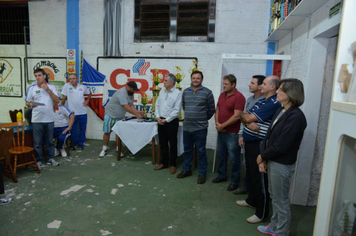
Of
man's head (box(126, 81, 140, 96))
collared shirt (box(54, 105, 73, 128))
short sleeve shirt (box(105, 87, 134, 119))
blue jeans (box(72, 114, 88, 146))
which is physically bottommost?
blue jeans (box(72, 114, 88, 146))

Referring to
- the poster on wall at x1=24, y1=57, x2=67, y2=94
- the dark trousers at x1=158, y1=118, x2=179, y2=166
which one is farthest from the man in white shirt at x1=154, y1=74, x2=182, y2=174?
the poster on wall at x1=24, y1=57, x2=67, y2=94

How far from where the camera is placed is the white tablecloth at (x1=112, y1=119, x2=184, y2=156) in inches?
160

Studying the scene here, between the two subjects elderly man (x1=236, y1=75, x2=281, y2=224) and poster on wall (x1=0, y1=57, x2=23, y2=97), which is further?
poster on wall (x1=0, y1=57, x2=23, y2=97)

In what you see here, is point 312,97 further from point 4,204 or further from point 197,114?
point 4,204

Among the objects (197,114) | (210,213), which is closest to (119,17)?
(197,114)

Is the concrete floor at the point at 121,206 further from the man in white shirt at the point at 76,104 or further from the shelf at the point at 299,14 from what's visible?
the shelf at the point at 299,14

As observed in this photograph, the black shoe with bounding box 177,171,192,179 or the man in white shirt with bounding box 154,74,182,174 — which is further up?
the man in white shirt with bounding box 154,74,182,174

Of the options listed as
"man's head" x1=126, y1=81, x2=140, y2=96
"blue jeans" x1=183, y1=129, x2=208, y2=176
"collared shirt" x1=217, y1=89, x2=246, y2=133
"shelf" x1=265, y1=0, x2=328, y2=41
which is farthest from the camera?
"man's head" x1=126, y1=81, x2=140, y2=96

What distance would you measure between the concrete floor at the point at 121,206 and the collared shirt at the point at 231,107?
887 mm

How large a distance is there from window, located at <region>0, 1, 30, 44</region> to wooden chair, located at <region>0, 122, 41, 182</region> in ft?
11.1

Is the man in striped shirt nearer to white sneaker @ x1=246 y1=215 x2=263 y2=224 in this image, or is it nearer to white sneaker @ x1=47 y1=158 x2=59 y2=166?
white sneaker @ x1=246 y1=215 x2=263 y2=224

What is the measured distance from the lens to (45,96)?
3.80m

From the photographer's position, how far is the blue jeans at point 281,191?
196 cm

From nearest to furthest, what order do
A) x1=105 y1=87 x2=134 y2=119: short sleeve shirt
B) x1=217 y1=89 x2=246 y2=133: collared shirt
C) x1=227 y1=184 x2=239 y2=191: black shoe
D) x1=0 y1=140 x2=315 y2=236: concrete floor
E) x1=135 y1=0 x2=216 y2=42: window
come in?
x1=0 y1=140 x2=315 y2=236: concrete floor < x1=217 y1=89 x2=246 y2=133: collared shirt < x1=227 y1=184 x2=239 y2=191: black shoe < x1=105 y1=87 x2=134 y2=119: short sleeve shirt < x1=135 y1=0 x2=216 y2=42: window
